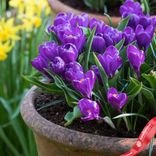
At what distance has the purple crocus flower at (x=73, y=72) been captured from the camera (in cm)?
92

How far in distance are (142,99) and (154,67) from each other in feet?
0.24

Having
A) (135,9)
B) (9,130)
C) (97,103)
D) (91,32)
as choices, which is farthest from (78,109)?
(9,130)

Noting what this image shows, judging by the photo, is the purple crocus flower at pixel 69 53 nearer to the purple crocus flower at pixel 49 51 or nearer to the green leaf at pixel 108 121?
the purple crocus flower at pixel 49 51

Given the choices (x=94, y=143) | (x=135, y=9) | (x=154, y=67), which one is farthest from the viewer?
(x=135, y=9)

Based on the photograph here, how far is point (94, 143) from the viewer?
886mm

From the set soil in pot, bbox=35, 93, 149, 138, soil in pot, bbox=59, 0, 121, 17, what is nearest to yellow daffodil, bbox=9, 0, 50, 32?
soil in pot, bbox=59, 0, 121, 17

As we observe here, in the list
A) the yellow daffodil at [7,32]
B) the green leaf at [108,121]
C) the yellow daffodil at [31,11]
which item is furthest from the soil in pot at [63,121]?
the yellow daffodil at [31,11]

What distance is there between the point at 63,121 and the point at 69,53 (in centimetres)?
15

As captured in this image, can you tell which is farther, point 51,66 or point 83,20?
point 83,20

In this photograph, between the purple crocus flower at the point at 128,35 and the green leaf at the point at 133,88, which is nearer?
the green leaf at the point at 133,88

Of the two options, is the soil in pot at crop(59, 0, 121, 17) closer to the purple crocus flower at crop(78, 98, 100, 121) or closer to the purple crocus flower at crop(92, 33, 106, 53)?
the purple crocus flower at crop(92, 33, 106, 53)

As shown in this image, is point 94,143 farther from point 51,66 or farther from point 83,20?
point 83,20

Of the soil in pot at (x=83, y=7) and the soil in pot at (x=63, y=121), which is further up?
the soil in pot at (x=63, y=121)

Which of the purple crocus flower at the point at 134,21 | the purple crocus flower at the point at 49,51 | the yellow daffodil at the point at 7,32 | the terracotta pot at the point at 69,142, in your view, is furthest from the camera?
the yellow daffodil at the point at 7,32
